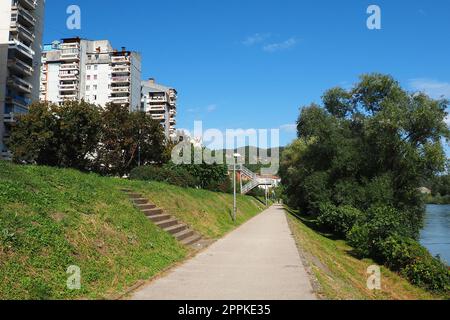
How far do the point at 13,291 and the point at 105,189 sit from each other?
7879mm

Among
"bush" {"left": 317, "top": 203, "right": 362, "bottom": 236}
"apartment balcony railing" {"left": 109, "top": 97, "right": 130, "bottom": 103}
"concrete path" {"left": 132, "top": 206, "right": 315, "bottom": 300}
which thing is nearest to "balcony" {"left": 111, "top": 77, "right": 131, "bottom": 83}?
"apartment balcony railing" {"left": 109, "top": 97, "right": 130, "bottom": 103}

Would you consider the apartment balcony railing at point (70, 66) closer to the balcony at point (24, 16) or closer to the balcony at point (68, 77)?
the balcony at point (68, 77)

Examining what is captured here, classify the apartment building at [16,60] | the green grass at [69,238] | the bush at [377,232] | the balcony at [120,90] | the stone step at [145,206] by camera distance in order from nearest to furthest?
the green grass at [69,238]
the stone step at [145,206]
the bush at [377,232]
the apartment building at [16,60]
the balcony at [120,90]

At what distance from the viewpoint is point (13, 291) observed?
6281 millimetres

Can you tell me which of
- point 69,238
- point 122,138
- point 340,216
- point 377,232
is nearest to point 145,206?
point 69,238

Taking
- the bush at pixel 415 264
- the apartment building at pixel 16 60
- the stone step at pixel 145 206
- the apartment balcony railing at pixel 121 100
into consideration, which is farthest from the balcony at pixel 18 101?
the bush at pixel 415 264

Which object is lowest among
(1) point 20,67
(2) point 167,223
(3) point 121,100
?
(2) point 167,223

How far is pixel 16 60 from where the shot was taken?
51750mm

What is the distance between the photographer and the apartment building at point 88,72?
89.4 meters

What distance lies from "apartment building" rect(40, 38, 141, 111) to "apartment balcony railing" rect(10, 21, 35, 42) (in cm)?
3312

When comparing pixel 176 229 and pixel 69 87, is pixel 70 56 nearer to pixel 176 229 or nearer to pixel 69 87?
pixel 69 87

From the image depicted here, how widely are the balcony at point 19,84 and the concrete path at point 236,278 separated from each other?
4664 centimetres

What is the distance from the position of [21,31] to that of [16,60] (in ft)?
13.6

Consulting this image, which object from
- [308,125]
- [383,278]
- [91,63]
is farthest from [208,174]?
[91,63]
